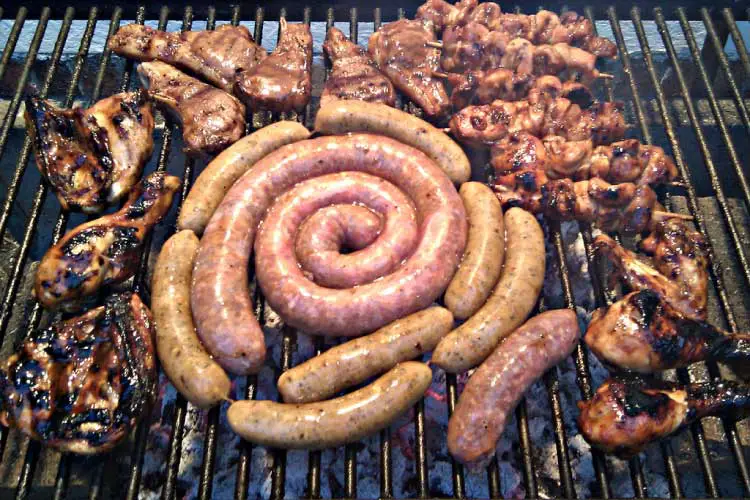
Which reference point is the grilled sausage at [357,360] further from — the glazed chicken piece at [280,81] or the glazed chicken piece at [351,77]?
the glazed chicken piece at [280,81]

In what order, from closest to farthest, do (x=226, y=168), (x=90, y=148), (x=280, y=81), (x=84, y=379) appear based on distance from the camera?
1. (x=84, y=379)
2. (x=226, y=168)
3. (x=90, y=148)
4. (x=280, y=81)

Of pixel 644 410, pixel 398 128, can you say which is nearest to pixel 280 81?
pixel 398 128

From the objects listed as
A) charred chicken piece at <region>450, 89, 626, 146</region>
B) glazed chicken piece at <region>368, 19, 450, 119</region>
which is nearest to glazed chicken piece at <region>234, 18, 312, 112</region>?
glazed chicken piece at <region>368, 19, 450, 119</region>

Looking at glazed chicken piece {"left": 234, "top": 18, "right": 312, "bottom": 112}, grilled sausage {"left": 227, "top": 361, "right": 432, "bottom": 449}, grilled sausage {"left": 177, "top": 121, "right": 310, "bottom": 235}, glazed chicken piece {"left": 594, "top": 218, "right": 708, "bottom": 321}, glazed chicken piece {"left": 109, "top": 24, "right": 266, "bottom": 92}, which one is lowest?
grilled sausage {"left": 227, "top": 361, "right": 432, "bottom": 449}

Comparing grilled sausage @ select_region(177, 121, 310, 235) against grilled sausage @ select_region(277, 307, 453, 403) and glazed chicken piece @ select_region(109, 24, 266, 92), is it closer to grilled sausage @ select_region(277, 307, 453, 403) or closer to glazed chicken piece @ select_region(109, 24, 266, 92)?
glazed chicken piece @ select_region(109, 24, 266, 92)

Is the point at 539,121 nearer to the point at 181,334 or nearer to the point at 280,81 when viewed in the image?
the point at 280,81

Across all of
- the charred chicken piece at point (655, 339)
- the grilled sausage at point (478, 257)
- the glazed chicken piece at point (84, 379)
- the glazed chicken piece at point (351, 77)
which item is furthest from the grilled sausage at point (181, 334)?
the charred chicken piece at point (655, 339)
